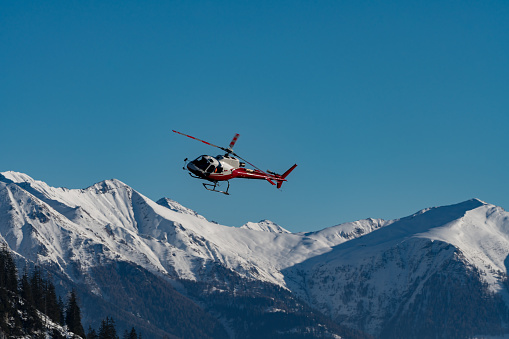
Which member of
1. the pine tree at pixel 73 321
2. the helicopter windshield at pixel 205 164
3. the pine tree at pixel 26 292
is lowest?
the helicopter windshield at pixel 205 164

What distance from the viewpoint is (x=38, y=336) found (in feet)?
604

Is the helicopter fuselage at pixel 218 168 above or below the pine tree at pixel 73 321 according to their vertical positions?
below

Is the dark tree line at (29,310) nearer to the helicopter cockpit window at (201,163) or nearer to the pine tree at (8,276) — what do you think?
the pine tree at (8,276)

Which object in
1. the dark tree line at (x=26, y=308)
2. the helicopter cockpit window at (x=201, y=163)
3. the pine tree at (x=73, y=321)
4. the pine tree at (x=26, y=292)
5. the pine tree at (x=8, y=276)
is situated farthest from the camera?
the pine tree at (x=73, y=321)

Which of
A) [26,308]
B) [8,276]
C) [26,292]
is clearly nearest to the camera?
[26,308]

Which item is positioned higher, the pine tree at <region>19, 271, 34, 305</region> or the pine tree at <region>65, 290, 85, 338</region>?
the pine tree at <region>19, 271, 34, 305</region>

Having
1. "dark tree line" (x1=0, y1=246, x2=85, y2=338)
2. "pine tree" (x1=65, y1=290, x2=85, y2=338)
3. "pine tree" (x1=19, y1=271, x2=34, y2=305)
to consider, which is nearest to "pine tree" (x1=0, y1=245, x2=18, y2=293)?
"dark tree line" (x1=0, y1=246, x2=85, y2=338)

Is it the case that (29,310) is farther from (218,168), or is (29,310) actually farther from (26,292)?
(218,168)

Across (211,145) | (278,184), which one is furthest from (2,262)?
(211,145)

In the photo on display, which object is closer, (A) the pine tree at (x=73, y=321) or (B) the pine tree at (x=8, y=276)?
(B) the pine tree at (x=8, y=276)

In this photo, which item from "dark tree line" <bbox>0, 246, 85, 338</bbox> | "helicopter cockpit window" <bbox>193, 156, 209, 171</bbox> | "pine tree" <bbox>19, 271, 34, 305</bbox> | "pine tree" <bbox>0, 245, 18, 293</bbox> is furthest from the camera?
"pine tree" <bbox>0, 245, 18, 293</bbox>

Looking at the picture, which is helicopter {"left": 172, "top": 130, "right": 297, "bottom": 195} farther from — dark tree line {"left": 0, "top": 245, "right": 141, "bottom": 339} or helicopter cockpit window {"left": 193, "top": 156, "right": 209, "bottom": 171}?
dark tree line {"left": 0, "top": 245, "right": 141, "bottom": 339}

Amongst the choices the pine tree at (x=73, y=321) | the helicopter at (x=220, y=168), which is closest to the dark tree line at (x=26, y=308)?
the pine tree at (x=73, y=321)

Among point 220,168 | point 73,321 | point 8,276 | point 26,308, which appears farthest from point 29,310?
point 220,168
